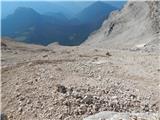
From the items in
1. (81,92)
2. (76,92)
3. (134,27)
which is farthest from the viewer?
(134,27)

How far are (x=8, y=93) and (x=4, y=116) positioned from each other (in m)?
1.97

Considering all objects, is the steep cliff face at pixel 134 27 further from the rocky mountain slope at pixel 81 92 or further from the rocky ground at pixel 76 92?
the rocky ground at pixel 76 92

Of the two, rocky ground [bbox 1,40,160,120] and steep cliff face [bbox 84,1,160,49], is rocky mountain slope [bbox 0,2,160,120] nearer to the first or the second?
rocky ground [bbox 1,40,160,120]

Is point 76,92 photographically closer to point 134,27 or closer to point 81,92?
point 81,92

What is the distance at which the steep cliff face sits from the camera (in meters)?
55.4

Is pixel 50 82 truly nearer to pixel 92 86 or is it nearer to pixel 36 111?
pixel 92 86

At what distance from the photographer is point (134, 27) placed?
70.1m

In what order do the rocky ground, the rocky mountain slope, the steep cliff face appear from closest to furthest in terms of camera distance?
the rocky mountain slope → the rocky ground → the steep cliff face

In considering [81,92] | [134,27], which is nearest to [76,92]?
[81,92]

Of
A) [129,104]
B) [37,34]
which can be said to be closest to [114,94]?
[129,104]

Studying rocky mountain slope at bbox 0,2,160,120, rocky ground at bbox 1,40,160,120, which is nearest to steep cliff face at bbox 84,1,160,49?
rocky mountain slope at bbox 0,2,160,120

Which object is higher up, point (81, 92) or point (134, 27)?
point (134, 27)

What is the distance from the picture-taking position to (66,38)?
600 ft

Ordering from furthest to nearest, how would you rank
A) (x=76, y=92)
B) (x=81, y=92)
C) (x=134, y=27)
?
(x=134, y=27) < (x=81, y=92) < (x=76, y=92)
